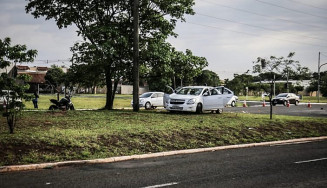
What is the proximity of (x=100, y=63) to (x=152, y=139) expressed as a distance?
335 inches

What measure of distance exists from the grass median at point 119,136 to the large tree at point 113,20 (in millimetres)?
5265

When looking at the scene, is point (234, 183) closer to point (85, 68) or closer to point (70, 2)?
point (85, 68)

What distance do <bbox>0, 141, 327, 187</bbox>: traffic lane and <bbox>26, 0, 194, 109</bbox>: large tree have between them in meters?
11.0

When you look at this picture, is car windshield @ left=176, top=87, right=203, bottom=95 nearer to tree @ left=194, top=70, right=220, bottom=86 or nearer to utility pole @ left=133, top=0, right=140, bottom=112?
utility pole @ left=133, top=0, right=140, bottom=112

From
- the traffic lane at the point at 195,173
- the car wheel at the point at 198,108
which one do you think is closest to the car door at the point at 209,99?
the car wheel at the point at 198,108

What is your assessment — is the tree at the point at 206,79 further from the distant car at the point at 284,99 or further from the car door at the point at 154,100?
the car door at the point at 154,100

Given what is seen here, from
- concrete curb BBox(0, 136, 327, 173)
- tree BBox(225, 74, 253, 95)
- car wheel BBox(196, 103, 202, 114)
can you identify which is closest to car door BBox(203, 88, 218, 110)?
car wheel BBox(196, 103, 202, 114)

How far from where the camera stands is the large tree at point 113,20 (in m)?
18.1

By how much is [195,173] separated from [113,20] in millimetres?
15214

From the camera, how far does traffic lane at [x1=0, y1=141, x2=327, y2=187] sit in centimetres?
588

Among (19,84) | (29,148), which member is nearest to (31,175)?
(29,148)

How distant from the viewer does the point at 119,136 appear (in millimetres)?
9945

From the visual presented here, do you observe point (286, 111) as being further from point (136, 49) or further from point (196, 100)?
point (136, 49)

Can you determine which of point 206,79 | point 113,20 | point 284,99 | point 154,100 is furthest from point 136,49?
point 206,79
